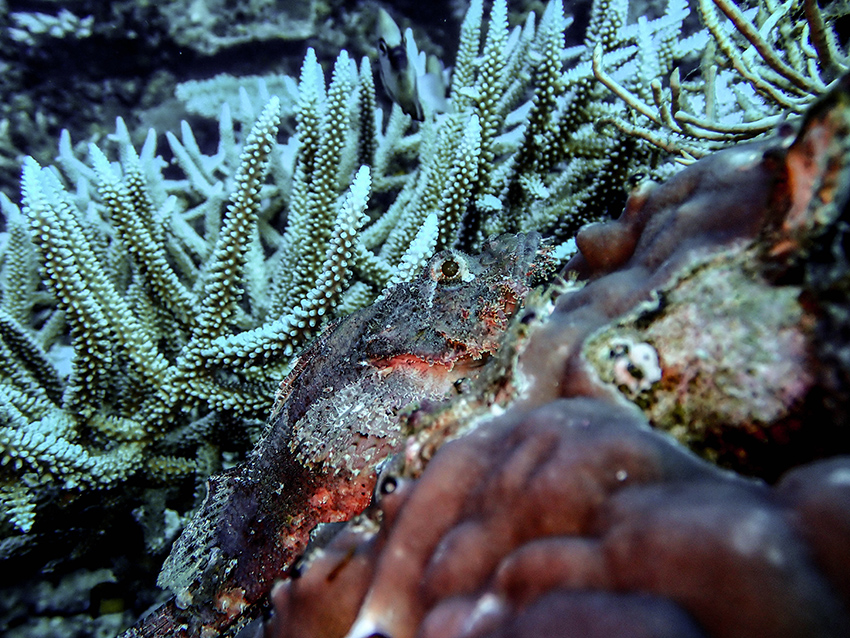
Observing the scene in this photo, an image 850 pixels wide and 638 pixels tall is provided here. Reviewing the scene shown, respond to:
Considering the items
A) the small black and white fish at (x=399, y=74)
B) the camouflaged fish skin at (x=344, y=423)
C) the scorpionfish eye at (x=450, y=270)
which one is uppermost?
the small black and white fish at (x=399, y=74)

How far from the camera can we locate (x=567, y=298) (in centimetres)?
127

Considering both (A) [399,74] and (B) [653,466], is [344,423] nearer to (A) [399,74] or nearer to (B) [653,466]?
(B) [653,466]

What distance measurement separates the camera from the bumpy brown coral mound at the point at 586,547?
2.09 feet

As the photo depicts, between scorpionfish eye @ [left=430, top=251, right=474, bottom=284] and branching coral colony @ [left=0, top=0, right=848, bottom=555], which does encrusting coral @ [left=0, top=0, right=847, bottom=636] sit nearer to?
branching coral colony @ [left=0, top=0, right=848, bottom=555]

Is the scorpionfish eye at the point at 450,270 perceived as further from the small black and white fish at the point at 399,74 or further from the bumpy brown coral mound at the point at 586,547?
the small black and white fish at the point at 399,74

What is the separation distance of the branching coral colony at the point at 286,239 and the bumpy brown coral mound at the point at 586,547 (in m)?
1.26

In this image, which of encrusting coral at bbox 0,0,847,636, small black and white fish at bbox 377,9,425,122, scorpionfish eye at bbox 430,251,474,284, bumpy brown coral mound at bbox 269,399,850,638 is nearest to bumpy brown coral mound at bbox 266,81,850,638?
bumpy brown coral mound at bbox 269,399,850,638

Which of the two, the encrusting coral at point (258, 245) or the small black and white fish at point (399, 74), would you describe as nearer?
the encrusting coral at point (258, 245)

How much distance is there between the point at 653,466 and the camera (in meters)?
0.80

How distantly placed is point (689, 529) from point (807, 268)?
0.52m

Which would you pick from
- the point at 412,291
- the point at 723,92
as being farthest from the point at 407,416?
the point at 723,92

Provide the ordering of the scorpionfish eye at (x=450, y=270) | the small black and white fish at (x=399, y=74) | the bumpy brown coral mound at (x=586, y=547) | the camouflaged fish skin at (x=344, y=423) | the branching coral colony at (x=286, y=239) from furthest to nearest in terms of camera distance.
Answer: the small black and white fish at (x=399, y=74) → the branching coral colony at (x=286, y=239) → the scorpionfish eye at (x=450, y=270) → the camouflaged fish skin at (x=344, y=423) → the bumpy brown coral mound at (x=586, y=547)

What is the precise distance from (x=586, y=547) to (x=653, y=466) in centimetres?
18

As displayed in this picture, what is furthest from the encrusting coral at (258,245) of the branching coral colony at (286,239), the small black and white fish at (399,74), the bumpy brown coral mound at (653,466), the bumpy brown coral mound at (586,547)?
the bumpy brown coral mound at (586,547)
